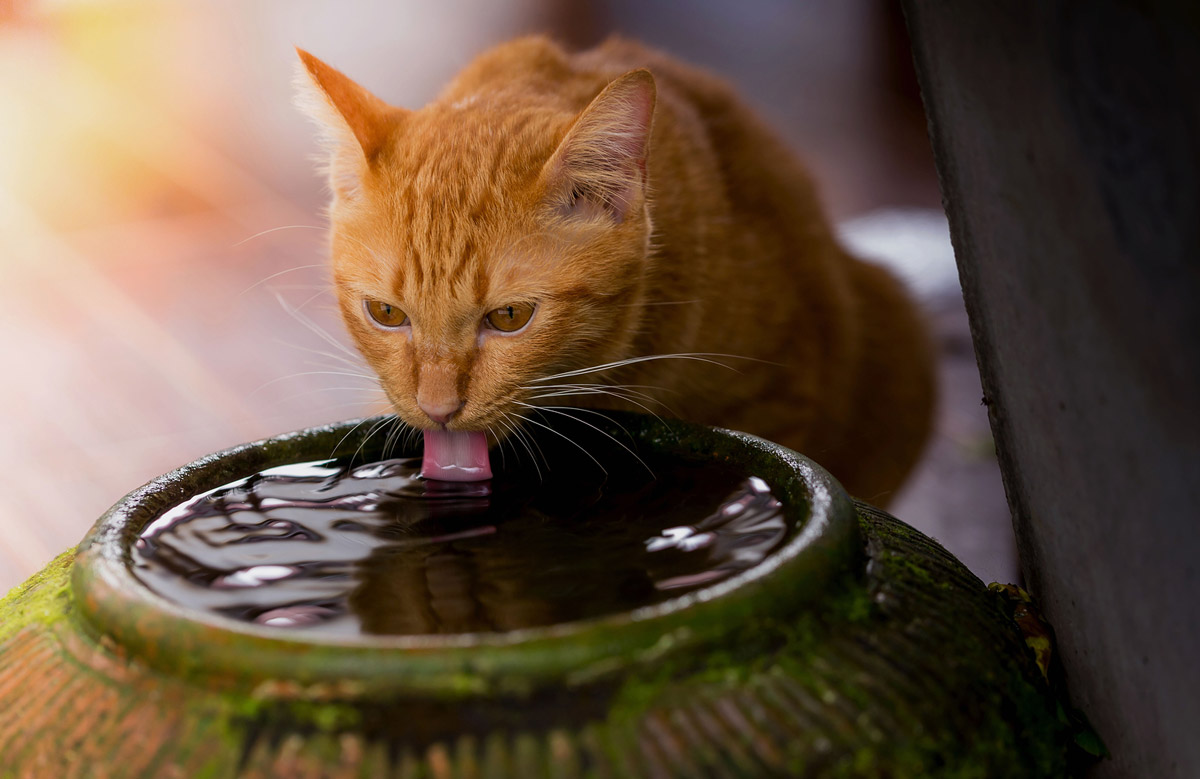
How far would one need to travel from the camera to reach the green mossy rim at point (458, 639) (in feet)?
2.28

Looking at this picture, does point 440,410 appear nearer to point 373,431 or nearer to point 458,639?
point 373,431

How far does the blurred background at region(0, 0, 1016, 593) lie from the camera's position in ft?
10.1

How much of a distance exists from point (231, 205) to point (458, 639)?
503cm

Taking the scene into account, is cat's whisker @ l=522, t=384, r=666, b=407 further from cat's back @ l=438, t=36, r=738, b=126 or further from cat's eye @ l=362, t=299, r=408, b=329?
cat's back @ l=438, t=36, r=738, b=126

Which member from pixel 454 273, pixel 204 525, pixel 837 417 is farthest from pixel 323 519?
pixel 837 417

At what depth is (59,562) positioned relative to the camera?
3.49 feet

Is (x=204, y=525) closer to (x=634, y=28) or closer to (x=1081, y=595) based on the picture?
(x=1081, y=595)

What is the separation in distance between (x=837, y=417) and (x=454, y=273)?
96cm

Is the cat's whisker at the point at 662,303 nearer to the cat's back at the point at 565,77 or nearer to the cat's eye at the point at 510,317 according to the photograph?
the cat's eye at the point at 510,317

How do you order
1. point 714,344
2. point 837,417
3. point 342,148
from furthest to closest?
point 837,417
point 714,344
point 342,148

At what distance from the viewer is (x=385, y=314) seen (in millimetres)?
1552

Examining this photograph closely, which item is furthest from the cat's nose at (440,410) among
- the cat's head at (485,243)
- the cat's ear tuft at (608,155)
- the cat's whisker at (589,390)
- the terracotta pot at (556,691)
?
the terracotta pot at (556,691)

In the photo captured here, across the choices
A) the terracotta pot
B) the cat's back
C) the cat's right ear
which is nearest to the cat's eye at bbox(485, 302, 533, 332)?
the cat's right ear

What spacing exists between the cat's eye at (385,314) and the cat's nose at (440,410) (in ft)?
0.58
